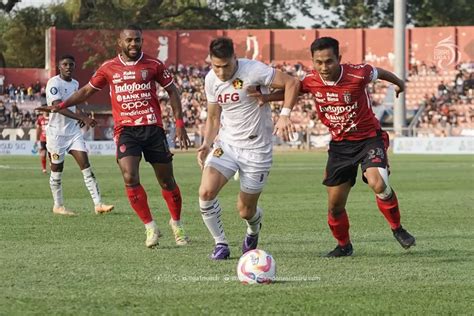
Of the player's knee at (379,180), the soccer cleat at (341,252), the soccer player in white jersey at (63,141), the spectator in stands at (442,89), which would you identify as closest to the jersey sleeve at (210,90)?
the player's knee at (379,180)

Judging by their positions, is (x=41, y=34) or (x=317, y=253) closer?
(x=317, y=253)

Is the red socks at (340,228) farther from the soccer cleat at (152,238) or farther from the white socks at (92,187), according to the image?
the white socks at (92,187)

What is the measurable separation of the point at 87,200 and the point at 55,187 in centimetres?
292

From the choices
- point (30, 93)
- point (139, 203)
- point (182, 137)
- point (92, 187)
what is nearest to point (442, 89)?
point (30, 93)

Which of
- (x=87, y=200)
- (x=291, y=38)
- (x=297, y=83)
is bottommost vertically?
(x=87, y=200)

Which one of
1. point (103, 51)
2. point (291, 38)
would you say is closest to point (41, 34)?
point (103, 51)

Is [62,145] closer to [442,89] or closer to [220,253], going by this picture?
[220,253]

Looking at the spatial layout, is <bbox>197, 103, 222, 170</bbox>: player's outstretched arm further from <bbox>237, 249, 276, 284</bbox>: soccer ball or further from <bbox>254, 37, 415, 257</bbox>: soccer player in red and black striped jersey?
<bbox>237, 249, 276, 284</bbox>: soccer ball

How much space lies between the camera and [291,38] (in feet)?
208

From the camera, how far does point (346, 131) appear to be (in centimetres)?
1069

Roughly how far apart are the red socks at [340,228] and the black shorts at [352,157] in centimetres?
40

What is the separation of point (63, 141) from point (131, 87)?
5.09 metres

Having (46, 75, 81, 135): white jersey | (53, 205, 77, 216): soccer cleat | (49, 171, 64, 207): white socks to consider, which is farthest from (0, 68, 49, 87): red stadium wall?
(53, 205, 77, 216): soccer cleat

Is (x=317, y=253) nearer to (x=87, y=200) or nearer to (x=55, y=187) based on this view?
(x=55, y=187)
